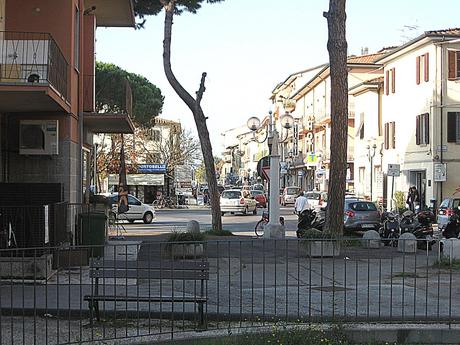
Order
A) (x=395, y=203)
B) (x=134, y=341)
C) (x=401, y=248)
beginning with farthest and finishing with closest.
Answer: (x=395, y=203), (x=401, y=248), (x=134, y=341)

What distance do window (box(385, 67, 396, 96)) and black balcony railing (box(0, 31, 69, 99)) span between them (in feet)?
103

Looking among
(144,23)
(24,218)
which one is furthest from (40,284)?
(144,23)

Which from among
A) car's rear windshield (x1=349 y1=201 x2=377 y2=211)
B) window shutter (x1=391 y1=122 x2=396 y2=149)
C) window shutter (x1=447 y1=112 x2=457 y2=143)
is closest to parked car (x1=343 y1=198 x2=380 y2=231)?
car's rear windshield (x1=349 y1=201 x2=377 y2=211)

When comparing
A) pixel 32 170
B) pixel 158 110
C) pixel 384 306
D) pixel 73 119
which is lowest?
pixel 384 306

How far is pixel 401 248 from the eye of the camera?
1034 cm

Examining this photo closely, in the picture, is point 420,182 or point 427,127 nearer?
point 427,127

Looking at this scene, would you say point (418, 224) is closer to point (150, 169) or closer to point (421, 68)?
point (421, 68)

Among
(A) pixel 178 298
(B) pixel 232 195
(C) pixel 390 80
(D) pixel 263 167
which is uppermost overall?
(C) pixel 390 80

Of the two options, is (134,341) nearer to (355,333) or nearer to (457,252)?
(355,333)

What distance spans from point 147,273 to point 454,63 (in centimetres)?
3174

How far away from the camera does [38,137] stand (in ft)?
48.7

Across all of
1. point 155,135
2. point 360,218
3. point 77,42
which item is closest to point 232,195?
point 360,218

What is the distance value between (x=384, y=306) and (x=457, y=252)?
235 inches

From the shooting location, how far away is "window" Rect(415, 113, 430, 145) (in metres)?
37.6
